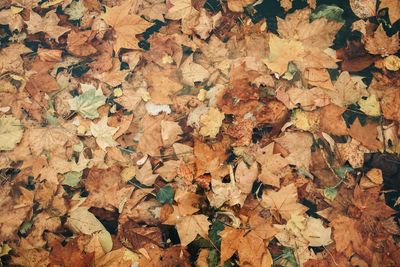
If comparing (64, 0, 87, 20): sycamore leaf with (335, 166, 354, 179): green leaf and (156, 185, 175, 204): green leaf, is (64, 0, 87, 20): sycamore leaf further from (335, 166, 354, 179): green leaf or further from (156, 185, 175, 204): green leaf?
(335, 166, 354, 179): green leaf

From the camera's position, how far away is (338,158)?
1.80m

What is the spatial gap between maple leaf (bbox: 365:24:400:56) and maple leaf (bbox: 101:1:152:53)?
1576mm

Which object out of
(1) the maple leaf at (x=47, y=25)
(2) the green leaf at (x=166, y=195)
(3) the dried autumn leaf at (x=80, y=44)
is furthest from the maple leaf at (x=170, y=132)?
(1) the maple leaf at (x=47, y=25)

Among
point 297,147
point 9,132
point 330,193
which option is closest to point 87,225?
point 9,132

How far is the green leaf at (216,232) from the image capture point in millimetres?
1644

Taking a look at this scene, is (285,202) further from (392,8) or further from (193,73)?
(392,8)

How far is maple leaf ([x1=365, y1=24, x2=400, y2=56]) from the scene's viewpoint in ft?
6.63

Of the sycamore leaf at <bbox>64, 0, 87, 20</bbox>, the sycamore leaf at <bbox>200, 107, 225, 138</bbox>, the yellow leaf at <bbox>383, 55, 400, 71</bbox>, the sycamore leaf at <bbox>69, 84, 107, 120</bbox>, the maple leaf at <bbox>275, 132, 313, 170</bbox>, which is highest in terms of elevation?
the sycamore leaf at <bbox>64, 0, 87, 20</bbox>

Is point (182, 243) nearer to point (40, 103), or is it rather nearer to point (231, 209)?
point (231, 209)

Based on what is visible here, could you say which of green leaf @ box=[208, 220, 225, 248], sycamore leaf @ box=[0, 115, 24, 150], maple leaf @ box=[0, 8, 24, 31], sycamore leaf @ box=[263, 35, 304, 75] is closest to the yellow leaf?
sycamore leaf @ box=[263, 35, 304, 75]

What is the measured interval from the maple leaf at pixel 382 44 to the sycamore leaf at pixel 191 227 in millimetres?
1593

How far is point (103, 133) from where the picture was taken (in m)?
1.95

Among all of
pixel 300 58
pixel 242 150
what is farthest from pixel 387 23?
pixel 242 150

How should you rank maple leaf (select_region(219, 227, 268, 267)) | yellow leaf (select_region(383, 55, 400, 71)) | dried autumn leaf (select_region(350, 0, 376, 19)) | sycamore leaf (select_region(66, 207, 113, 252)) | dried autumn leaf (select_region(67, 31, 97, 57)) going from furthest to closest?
dried autumn leaf (select_region(67, 31, 97, 57))
dried autumn leaf (select_region(350, 0, 376, 19))
yellow leaf (select_region(383, 55, 400, 71))
sycamore leaf (select_region(66, 207, 113, 252))
maple leaf (select_region(219, 227, 268, 267))
